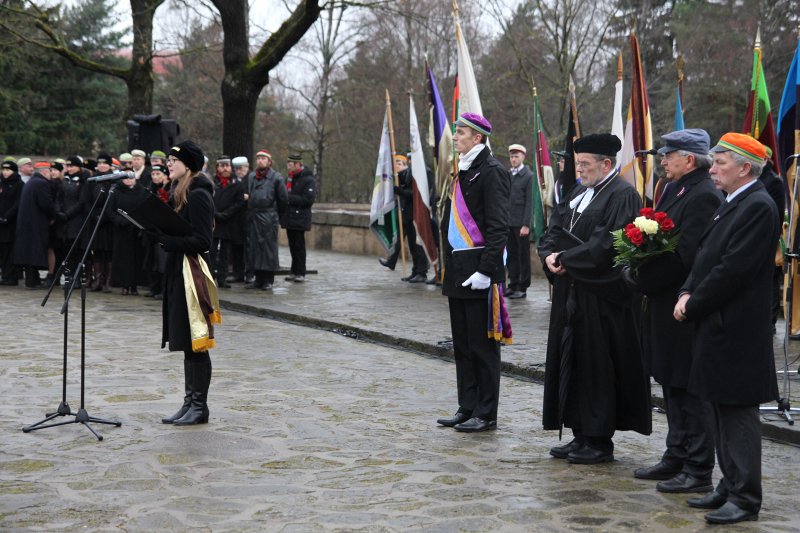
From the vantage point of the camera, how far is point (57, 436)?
6949 mm

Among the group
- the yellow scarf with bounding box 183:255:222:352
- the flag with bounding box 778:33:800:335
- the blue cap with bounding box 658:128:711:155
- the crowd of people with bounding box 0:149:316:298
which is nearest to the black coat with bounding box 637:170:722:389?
the blue cap with bounding box 658:128:711:155

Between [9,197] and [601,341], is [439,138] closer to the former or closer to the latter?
[9,197]

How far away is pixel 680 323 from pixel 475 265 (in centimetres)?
177

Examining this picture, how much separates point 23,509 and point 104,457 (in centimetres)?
111

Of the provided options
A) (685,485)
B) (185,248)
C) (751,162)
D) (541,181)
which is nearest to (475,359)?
(685,485)

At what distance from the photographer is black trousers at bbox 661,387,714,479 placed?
5.84m

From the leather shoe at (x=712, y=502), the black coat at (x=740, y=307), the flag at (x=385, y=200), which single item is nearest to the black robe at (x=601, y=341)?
the leather shoe at (x=712, y=502)

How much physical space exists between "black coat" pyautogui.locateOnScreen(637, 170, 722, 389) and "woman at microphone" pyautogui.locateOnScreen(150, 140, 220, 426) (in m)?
2.98

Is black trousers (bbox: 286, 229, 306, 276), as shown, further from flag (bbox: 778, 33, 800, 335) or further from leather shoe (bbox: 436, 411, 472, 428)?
leather shoe (bbox: 436, 411, 472, 428)

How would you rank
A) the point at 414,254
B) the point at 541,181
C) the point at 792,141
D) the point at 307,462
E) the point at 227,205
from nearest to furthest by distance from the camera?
the point at 307,462 < the point at 792,141 < the point at 541,181 < the point at 227,205 < the point at 414,254

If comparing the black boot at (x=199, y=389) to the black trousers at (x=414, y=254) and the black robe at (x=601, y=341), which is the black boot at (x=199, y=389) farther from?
the black trousers at (x=414, y=254)

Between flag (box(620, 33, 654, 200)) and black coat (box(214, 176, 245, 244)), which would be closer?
flag (box(620, 33, 654, 200))

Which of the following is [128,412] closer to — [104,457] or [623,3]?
[104,457]

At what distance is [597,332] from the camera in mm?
6375
